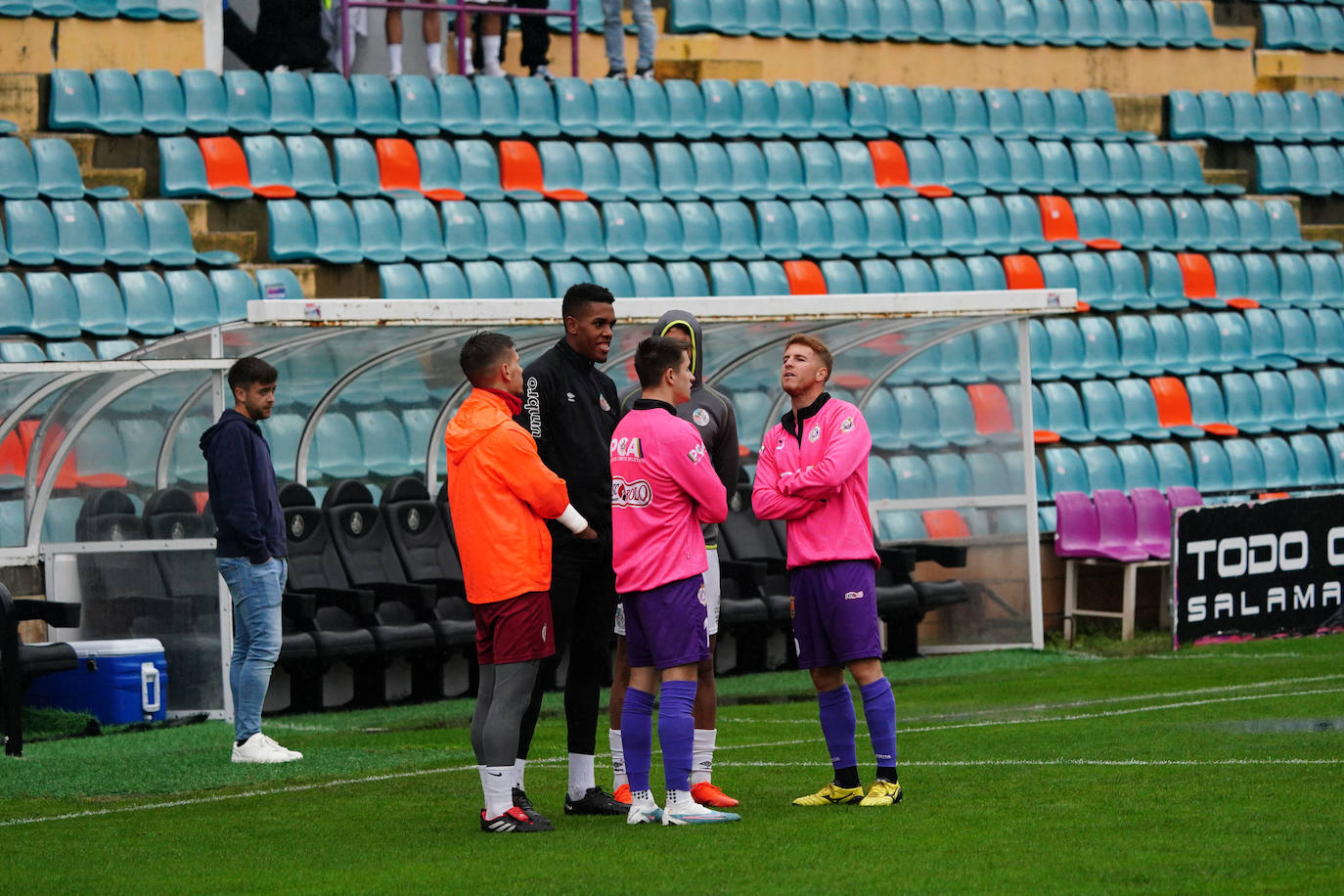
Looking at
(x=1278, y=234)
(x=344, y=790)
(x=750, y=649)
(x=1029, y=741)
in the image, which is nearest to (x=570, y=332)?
(x=344, y=790)

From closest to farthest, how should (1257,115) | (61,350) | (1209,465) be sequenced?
(61,350), (1209,465), (1257,115)

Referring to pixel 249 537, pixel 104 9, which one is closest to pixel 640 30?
pixel 104 9

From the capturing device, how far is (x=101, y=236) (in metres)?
14.7

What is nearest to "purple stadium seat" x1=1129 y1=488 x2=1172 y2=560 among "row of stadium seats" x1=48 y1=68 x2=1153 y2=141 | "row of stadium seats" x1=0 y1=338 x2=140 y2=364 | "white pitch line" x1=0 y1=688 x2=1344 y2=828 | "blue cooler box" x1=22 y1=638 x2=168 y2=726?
"white pitch line" x1=0 y1=688 x2=1344 y2=828

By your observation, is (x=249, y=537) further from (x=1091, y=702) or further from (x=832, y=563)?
(x=1091, y=702)

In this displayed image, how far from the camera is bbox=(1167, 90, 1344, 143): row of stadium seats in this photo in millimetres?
22078

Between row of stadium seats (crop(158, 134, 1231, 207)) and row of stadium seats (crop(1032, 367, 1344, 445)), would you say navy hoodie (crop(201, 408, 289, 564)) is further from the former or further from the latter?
row of stadium seats (crop(1032, 367, 1344, 445))

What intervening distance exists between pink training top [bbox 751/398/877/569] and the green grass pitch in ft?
3.23

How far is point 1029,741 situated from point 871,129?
37.3 ft

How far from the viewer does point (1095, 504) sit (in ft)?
50.4

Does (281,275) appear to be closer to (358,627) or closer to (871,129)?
(358,627)

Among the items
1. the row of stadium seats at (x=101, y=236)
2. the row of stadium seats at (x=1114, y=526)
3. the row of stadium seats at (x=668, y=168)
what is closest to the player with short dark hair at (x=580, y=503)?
the row of stadium seats at (x=101, y=236)

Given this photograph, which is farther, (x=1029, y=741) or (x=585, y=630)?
(x=1029, y=741)

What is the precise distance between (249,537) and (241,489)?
0.78 feet
